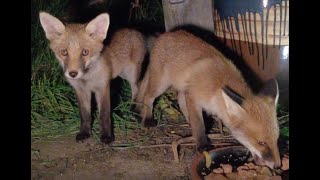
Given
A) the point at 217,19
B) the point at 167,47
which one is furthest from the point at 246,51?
the point at 167,47

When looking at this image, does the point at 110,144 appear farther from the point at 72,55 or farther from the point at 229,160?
the point at 229,160

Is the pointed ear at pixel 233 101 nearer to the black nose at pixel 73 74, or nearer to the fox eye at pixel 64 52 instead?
the black nose at pixel 73 74

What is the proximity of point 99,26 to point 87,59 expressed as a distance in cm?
40

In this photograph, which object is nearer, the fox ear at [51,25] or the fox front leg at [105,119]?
the fox ear at [51,25]

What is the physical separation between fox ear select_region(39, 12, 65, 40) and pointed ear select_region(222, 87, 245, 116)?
189 cm

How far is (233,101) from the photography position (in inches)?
153

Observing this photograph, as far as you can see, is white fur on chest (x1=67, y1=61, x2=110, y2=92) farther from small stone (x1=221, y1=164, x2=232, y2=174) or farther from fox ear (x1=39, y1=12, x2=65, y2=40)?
small stone (x1=221, y1=164, x2=232, y2=174)

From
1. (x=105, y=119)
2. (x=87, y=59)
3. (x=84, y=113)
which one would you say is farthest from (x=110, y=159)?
(x=87, y=59)

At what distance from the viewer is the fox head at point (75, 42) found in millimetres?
4527

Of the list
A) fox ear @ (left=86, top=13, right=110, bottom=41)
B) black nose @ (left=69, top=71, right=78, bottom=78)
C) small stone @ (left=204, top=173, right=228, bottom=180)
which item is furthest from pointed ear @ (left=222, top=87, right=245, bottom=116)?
fox ear @ (left=86, top=13, right=110, bottom=41)

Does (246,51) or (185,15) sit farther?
(185,15)

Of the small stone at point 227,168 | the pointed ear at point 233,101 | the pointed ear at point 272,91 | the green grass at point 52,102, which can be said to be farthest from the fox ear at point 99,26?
the small stone at point 227,168

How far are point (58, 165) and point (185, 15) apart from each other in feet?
9.01

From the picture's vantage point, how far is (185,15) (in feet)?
19.8
